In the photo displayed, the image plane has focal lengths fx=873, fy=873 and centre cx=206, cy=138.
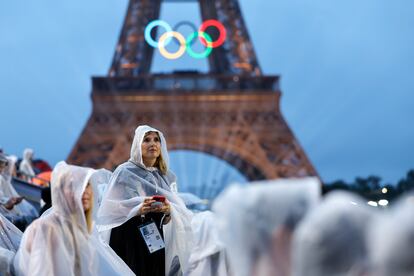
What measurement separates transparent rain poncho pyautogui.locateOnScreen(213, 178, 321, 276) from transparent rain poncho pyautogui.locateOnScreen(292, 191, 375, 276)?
11cm

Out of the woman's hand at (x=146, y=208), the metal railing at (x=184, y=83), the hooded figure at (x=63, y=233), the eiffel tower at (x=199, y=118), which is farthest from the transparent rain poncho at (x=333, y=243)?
the metal railing at (x=184, y=83)

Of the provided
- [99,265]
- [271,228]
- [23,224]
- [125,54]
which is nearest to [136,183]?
[99,265]

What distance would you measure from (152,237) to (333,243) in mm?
4366

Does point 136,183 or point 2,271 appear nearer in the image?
point 2,271

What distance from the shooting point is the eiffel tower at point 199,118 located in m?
27.0

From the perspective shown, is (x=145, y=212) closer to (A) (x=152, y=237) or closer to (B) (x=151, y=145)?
(A) (x=152, y=237)

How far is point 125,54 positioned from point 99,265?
2615 centimetres

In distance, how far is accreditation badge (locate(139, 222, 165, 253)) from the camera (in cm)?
650

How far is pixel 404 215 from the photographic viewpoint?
2.22 meters

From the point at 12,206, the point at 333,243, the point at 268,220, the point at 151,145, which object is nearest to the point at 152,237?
the point at 151,145

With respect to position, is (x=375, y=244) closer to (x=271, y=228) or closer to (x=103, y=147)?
(x=271, y=228)

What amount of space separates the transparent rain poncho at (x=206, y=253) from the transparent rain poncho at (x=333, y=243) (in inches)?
174

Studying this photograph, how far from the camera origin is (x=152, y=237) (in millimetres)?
6547

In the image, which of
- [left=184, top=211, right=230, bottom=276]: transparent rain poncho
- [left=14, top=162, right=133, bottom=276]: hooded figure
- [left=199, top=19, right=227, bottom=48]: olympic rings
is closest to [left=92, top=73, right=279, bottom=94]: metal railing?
[left=199, top=19, right=227, bottom=48]: olympic rings
